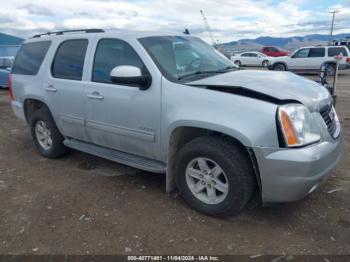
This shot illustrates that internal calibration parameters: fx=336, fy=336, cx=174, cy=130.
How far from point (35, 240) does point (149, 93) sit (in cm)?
177

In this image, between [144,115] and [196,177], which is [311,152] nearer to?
[196,177]

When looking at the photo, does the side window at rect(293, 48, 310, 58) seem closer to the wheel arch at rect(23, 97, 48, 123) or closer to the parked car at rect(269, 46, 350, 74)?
the parked car at rect(269, 46, 350, 74)

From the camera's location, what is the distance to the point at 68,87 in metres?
4.39

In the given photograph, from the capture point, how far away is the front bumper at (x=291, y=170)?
9.11ft

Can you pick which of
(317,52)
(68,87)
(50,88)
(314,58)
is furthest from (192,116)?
(317,52)

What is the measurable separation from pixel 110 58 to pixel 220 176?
1917 millimetres

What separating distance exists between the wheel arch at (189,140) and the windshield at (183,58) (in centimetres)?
54

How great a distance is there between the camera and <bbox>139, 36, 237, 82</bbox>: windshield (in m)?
3.60

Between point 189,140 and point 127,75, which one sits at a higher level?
point 127,75

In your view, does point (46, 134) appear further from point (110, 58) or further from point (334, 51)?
point (334, 51)

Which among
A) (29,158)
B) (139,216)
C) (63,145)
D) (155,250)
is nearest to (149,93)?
(139,216)

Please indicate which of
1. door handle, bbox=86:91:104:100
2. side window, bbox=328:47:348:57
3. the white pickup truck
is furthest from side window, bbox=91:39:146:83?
side window, bbox=328:47:348:57

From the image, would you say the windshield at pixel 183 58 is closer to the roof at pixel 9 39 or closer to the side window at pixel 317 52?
the side window at pixel 317 52

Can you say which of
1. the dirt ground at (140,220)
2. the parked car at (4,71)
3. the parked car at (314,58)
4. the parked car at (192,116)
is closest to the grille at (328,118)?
the parked car at (192,116)
